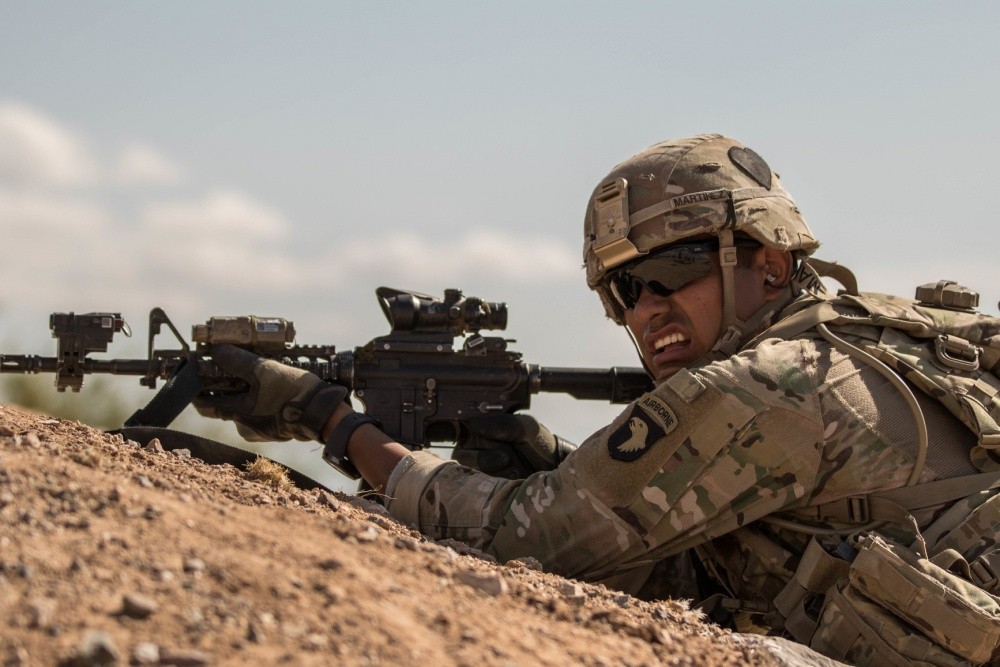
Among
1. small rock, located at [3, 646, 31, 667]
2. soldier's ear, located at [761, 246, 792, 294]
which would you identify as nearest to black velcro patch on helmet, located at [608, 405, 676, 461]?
soldier's ear, located at [761, 246, 792, 294]

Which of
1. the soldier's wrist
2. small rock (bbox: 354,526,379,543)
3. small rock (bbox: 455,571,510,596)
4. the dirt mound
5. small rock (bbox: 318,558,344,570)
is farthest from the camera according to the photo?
the soldier's wrist

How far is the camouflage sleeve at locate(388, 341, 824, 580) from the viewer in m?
4.53

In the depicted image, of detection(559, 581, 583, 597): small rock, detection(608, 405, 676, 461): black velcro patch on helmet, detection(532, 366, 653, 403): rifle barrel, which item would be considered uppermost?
detection(532, 366, 653, 403): rifle barrel

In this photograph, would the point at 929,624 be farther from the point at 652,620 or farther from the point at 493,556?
the point at 493,556

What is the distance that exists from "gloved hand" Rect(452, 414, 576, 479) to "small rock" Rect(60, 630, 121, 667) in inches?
189

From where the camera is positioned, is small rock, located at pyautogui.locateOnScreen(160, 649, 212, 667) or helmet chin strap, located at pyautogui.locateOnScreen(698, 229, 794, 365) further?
helmet chin strap, located at pyautogui.locateOnScreen(698, 229, 794, 365)

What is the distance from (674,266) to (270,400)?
91.8 inches

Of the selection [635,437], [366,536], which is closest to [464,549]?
[635,437]

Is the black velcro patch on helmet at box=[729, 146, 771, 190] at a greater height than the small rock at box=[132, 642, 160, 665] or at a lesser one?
greater

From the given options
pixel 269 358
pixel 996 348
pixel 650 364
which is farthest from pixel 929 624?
pixel 269 358

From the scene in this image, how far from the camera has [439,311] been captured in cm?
746

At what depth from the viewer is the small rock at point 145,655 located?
2498mm

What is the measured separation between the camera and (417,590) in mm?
3342

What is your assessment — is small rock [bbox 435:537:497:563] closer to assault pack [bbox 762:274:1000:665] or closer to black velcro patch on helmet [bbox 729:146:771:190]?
assault pack [bbox 762:274:1000:665]
